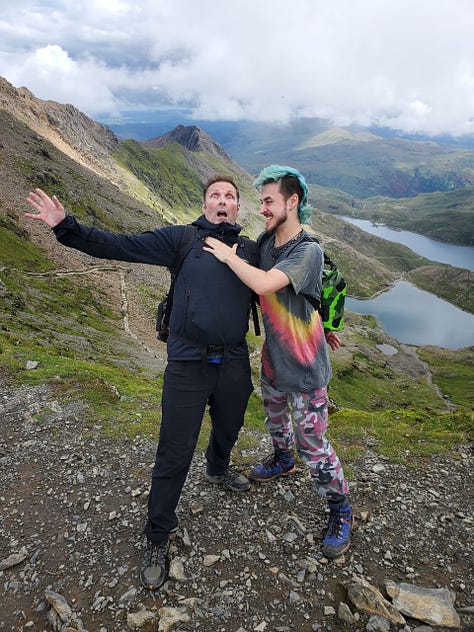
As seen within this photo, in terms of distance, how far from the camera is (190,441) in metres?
6.91

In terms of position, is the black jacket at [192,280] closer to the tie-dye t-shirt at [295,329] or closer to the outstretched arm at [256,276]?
the outstretched arm at [256,276]

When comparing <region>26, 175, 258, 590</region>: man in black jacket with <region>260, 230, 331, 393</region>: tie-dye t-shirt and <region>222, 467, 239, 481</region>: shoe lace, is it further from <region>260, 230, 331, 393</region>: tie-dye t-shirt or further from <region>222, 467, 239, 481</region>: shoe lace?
<region>222, 467, 239, 481</region>: shoe lace

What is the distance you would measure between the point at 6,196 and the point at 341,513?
308ft

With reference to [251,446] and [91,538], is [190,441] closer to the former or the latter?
[91,538]

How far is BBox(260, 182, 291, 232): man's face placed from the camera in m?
6.57

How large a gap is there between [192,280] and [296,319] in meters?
1.89

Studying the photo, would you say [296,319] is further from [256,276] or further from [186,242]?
[186,242]

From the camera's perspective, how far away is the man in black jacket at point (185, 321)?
258 inches

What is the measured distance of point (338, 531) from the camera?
7.49 meters

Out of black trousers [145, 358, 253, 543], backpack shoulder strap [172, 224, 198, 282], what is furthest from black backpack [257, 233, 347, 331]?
black trousers [145, 358, 253, 543]

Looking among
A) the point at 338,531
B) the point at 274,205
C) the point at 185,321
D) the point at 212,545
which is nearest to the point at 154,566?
the point at 212,545

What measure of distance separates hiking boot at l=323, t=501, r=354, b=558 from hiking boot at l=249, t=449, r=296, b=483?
1878 millimetres

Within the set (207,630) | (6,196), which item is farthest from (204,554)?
(6,196)

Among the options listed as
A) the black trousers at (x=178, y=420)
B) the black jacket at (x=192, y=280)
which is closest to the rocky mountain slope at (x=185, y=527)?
the black trousers at (x=178, y=420)
